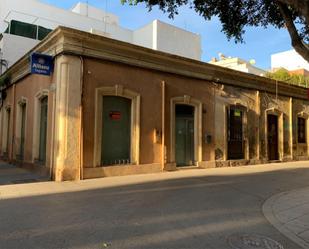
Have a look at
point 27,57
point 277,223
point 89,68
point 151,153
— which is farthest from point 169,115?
point 277,223

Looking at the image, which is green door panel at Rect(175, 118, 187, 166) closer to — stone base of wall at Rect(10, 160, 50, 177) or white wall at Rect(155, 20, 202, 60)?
stone base of wall at Rect(10, 160, 50, 177)

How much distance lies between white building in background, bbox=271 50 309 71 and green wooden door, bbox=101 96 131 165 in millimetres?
48945

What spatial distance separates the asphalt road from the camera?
5.39 metres

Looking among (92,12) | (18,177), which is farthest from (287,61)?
(18,177)

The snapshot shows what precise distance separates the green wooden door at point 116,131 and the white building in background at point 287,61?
4894cm

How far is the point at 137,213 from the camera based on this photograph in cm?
711

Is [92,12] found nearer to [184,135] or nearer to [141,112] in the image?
[184,135]

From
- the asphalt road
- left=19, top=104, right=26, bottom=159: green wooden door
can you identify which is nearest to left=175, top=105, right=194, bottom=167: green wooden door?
the asphalt road

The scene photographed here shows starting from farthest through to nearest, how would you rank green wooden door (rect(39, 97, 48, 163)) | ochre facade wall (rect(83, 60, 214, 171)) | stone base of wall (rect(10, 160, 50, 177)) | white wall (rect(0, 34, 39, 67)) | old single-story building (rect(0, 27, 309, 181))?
white wall (rect(0, 34, 39, 67)) → green wooden door (rect(39, 97, 48, 163)) → stone base of wall (rect(10, 160, 50, 177)) → ochre facade wall (rect(83, 60, 214, 171)) → old single-story building (rect(0, 27, 309, 181))

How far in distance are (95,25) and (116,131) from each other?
76.0ft

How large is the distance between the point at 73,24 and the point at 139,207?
89.9ft

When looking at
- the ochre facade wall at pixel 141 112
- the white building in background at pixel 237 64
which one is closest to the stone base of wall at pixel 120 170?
the ochre facade wall at pixel 141 112

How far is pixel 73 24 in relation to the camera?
105 feet

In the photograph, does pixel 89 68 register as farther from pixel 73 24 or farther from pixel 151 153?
pixel 73 24
